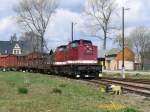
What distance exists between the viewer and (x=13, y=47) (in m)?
166

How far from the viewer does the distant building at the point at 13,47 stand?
6481 inches

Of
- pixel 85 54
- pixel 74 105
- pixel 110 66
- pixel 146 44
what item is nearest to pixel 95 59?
pixel 85 54

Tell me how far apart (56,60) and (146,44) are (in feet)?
326

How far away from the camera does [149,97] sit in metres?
21.6

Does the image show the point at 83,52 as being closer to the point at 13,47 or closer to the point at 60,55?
the point at 60,55

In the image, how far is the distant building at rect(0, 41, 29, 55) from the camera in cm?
16462

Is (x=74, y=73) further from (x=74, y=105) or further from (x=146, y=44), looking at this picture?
(x=146, y=44)

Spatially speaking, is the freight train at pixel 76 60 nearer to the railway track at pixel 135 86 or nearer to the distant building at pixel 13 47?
the railway track at pixel 135 86

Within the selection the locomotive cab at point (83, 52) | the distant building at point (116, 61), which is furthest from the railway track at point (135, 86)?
the distant building at point (116, 61)

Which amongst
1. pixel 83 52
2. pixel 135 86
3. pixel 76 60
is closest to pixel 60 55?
pixel 76 60

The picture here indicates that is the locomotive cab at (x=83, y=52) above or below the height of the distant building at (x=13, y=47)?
below

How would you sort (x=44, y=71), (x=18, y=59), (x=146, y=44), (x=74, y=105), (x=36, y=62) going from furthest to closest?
(x=146, y=44) < (x=18, y=59) < (x=36, y=62) < (x=44, y=71) < (x=74, y=105)

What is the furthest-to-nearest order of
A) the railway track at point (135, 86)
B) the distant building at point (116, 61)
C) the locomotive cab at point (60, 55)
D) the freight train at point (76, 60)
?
the distant building at point (116, 61), the locomotive cab at point (60, 55), the freight train at point (76, 60), the railway track at point (135, 86)

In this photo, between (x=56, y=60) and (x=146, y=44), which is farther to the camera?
(x=146, y=44)
